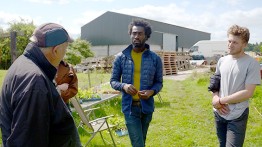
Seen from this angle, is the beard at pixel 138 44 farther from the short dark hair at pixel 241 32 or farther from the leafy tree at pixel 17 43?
the leafy tree at pixel 17 43

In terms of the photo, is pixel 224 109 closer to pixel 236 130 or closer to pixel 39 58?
pixel 236 130

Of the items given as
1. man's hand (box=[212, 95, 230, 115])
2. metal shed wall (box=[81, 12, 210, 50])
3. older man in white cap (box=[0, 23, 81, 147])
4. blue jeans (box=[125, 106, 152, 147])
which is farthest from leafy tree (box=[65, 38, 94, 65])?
older man in white cap (box=[0, 23, 81, 147])

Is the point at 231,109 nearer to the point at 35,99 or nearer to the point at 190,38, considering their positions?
Answer: the point at 35,99

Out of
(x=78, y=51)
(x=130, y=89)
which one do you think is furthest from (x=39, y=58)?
(x=78, y=51)

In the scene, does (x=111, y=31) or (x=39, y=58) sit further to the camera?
(x=111, y=31)

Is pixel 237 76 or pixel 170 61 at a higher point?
pixel 237 76

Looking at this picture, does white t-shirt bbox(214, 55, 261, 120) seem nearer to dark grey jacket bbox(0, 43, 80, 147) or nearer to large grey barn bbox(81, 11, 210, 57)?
dark grey jacket bbox(0, 43, 80, 147)

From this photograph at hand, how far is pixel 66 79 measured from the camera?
4102mm

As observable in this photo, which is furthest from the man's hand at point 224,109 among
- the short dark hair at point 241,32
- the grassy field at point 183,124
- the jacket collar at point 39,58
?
the grassy field at point 183,124

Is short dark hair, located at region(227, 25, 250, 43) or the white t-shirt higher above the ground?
short dark hair, located at region(227, 25, 250, 43)

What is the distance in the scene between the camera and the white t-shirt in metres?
3.31

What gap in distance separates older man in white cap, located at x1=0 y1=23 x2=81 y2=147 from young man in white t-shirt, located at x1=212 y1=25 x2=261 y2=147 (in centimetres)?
187

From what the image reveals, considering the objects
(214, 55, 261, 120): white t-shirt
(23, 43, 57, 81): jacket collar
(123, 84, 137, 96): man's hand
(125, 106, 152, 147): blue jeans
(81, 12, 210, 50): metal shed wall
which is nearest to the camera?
(23, 43, 57, 81): jacket collar

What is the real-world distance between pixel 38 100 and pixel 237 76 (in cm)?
221
